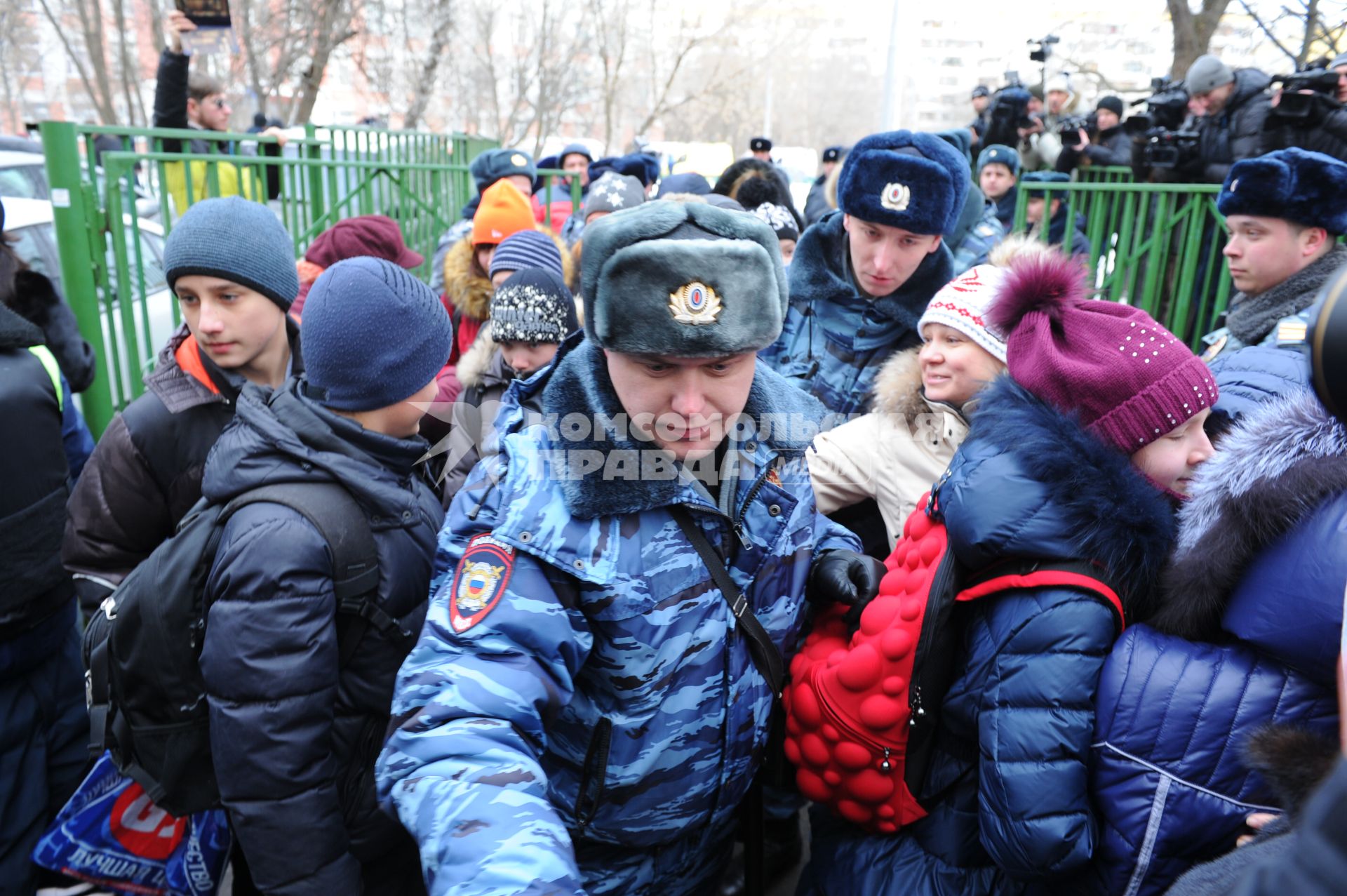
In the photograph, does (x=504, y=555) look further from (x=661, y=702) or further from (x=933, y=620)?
(x=933, y=620)

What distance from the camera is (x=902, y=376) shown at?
7.98ft

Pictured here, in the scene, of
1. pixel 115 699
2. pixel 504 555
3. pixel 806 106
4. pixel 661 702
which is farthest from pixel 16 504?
pixel 806 106

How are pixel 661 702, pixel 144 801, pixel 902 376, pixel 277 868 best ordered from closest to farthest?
1. pixel 661 702
2. pixel 277 868
3. pixel 144 801
4. pixel 902 376

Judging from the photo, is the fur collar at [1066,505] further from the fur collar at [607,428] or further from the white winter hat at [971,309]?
the white winter hat at [971,309]

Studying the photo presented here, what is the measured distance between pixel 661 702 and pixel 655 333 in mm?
624

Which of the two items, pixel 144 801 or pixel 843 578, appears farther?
pixel 144 801

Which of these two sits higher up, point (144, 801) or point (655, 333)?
point (655, 333)

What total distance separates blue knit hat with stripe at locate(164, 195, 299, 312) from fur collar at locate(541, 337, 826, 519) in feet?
4.08

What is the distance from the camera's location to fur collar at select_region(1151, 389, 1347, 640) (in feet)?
4.11

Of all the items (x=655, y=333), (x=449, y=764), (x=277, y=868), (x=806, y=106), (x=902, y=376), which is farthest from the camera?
(x=806, y=106)

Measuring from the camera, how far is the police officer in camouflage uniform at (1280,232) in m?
3.25

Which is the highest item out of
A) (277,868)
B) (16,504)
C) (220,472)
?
(220,472)

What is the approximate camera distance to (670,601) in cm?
146

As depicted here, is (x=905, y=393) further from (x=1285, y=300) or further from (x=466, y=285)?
(x=466, y=285)
